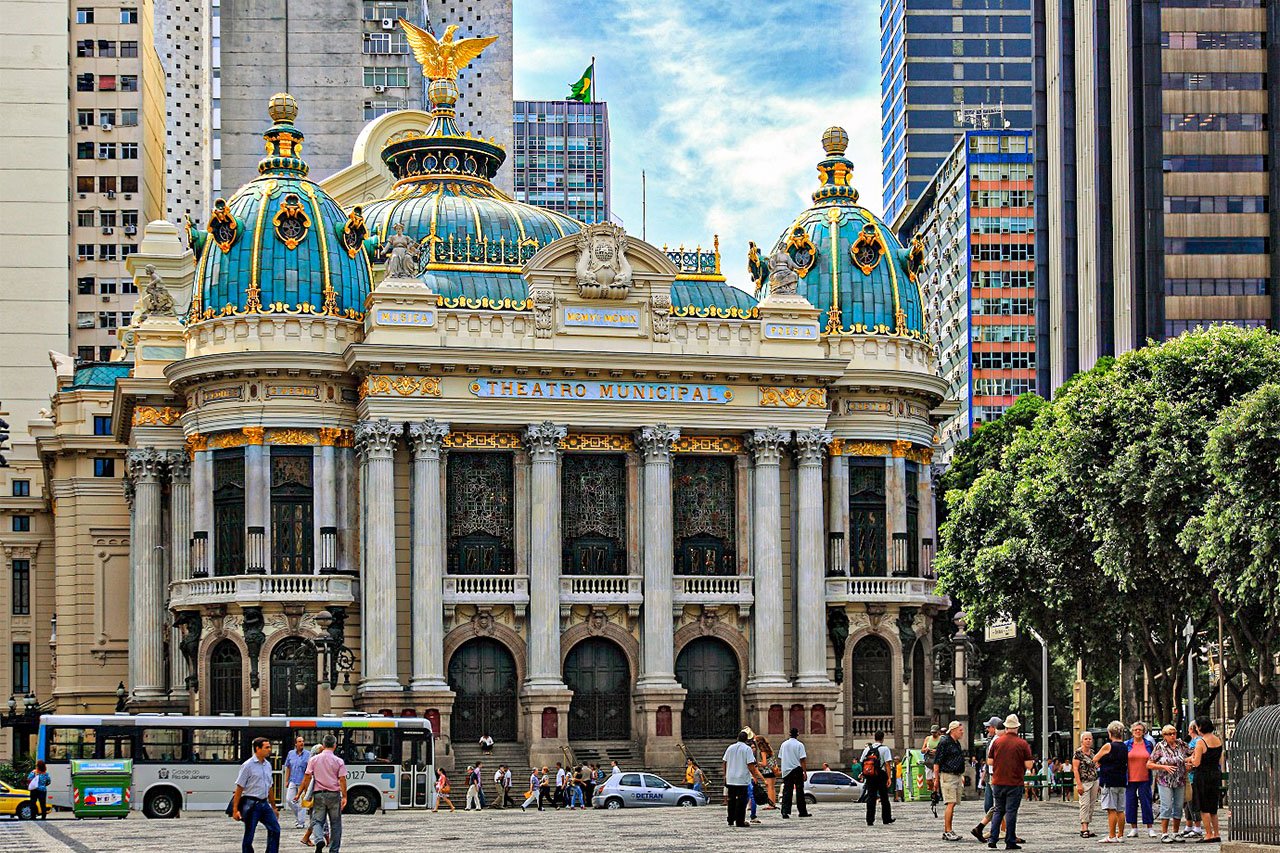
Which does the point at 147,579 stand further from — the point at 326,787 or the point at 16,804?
the point at 326,787

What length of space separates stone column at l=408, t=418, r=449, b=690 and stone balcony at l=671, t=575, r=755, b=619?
9505mm

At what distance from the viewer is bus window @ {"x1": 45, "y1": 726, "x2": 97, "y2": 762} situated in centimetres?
6906

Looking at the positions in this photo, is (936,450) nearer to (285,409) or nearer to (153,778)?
(285,409)

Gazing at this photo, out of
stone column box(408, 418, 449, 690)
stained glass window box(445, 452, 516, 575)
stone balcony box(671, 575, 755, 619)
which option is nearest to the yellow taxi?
stone column box(408, 418, 449, 690)

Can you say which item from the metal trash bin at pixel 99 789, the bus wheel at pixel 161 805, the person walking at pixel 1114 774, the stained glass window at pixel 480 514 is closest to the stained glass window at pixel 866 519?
the stained glass window at pixel 480 514

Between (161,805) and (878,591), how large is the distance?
31.3 metres

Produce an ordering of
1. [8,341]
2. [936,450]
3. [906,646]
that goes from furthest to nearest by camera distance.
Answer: [8,341] < [936,450] < [906,646]

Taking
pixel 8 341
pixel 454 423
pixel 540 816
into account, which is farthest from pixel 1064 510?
pixel 8 341

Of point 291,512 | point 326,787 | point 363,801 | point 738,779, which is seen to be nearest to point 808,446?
point 291,512

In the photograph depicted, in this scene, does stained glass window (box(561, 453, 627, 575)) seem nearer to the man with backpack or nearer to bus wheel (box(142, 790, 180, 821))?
bus wheel (box(142, 790, 180, 821))

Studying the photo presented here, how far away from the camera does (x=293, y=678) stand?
8144 cm

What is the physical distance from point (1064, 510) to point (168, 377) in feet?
114

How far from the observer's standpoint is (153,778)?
68625 mm

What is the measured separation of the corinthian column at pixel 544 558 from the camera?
269ft
